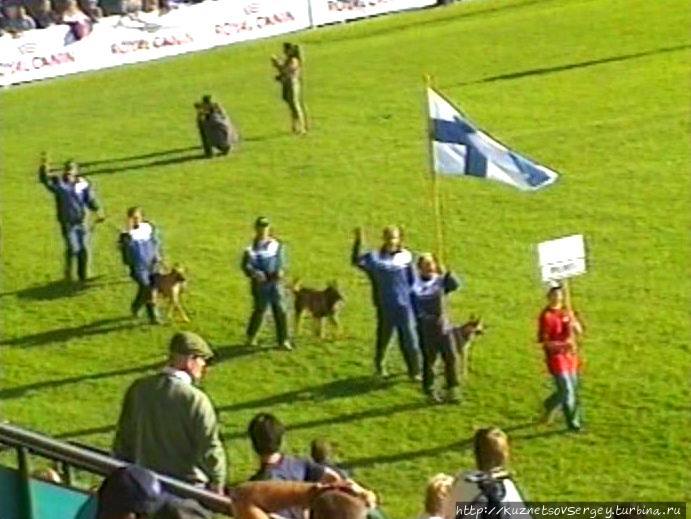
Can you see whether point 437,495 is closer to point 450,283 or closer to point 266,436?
point 266,436

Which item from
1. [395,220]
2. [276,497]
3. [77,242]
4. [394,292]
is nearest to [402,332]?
[394,292]

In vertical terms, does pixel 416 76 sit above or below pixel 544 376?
above

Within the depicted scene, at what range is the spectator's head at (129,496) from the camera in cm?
683

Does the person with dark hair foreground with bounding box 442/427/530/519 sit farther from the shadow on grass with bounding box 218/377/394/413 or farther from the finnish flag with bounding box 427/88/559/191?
the finnish flag with bounding box 427/88/559/191

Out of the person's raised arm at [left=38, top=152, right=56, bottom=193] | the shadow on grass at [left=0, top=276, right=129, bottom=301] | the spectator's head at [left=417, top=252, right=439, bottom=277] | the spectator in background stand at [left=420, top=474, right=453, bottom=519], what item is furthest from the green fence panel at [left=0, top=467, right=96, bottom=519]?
the person's raised arm at [left=38, top=152, right=56, bottom=193]

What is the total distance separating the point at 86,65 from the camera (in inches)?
1521

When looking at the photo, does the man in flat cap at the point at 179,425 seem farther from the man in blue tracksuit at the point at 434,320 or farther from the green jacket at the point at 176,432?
the man in blue tracksuit at the point at 434,320

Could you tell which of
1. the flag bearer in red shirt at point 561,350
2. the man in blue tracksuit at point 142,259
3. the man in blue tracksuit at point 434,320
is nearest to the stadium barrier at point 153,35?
the man in blue tracksuit at point 142,259

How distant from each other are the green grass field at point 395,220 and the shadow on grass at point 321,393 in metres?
0.03

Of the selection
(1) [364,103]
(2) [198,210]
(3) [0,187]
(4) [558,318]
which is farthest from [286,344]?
(1) [364,103]

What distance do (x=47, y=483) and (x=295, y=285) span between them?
1293cm

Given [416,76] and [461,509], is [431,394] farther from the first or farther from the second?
[416,76]

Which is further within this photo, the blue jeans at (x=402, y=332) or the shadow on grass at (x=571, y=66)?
the shadow on grass at (x=571, y=66)

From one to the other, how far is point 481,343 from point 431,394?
5.63 ft
